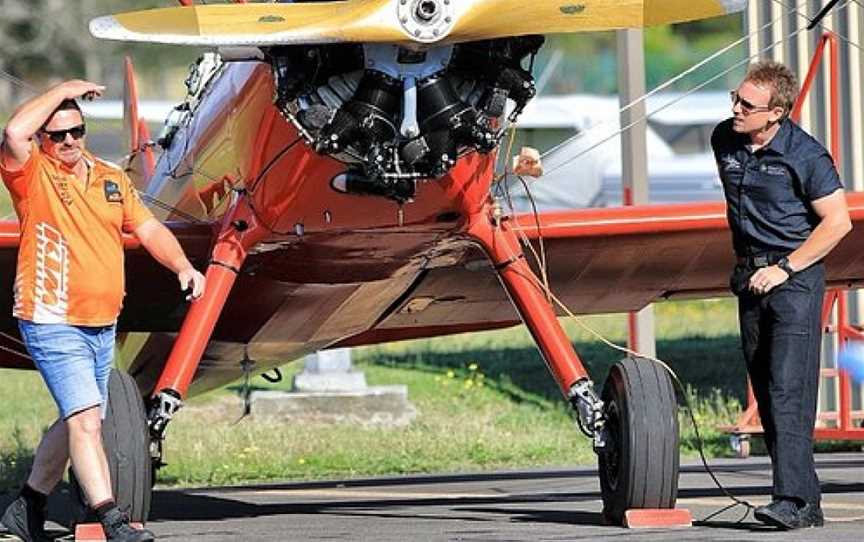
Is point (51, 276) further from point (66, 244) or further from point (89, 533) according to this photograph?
point (89, 533)

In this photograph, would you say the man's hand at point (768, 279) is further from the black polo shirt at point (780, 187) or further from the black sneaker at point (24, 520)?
the black sneaker at point (24, 520)

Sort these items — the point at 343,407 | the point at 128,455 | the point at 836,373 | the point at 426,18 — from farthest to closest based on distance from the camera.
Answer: the point at 343,407
the point at 836,373
the point at 128,455
the point at 426,18

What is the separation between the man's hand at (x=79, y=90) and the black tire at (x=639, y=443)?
7.98 feet

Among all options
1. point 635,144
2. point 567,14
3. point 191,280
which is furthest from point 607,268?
point 635,144

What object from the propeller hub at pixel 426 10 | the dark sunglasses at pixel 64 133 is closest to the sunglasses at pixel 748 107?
the propeller hub at pixel 426 10

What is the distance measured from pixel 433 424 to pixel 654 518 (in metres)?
7.45

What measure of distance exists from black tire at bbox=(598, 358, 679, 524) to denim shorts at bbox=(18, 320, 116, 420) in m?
2.16

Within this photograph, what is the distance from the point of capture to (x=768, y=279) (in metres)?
7.78

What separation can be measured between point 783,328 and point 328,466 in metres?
6.24

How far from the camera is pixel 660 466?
8.30m

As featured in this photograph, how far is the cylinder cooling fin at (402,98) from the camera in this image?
25.2 feet

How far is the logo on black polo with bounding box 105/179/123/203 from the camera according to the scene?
7469mm

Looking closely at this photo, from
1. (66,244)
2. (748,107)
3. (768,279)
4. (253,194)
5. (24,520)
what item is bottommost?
(24,520)

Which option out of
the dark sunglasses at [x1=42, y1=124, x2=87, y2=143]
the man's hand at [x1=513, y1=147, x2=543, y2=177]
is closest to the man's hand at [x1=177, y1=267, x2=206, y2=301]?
the dark sunglasses at [x1=42, y1=124, x2=87, y2=143]
